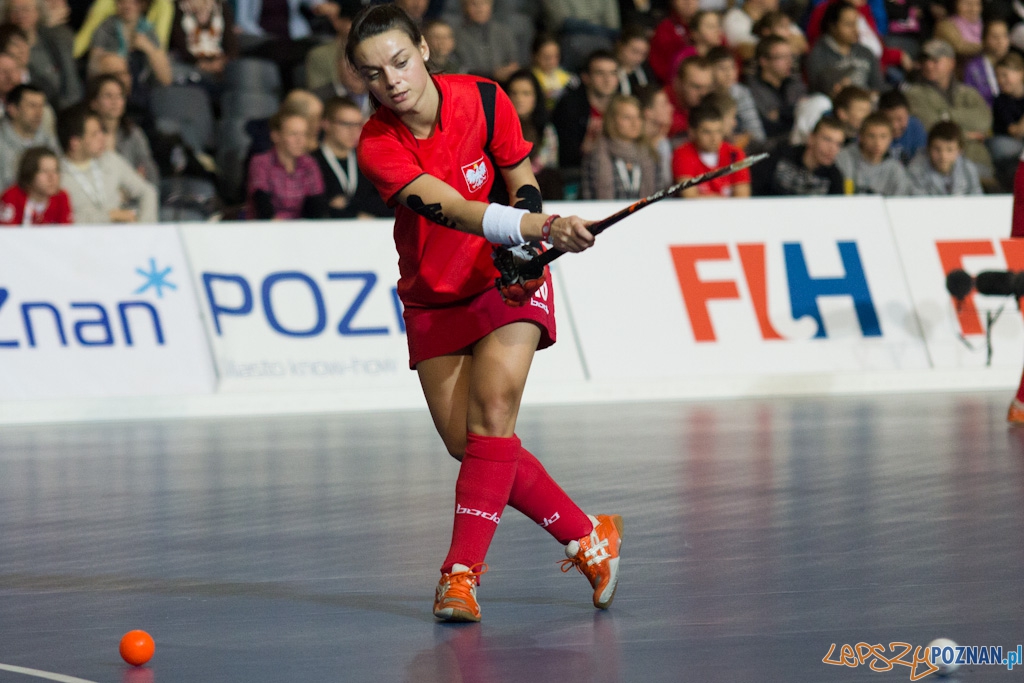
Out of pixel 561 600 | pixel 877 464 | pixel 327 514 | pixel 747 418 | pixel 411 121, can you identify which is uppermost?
pixel 411 121

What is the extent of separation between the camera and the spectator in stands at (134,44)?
1132 cm

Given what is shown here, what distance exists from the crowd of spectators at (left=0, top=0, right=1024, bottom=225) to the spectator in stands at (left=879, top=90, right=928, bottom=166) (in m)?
0.02

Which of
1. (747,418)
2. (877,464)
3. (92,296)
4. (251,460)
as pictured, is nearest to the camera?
(877,464)

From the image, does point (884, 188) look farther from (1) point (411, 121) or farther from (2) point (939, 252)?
(1) point (411, 121)

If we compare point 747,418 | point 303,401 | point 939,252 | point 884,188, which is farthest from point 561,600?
point 884,188

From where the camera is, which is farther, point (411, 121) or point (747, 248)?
point (747, 248)

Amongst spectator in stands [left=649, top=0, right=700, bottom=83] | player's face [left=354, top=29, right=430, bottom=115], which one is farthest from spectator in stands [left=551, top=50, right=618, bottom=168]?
player's face [left=354, top=29, right=430, bottom=115]

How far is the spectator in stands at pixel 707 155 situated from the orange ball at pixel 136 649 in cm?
748

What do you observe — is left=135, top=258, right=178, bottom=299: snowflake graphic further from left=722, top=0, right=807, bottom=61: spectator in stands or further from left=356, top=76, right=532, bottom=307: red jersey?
left=722, top=0, right=807, bottom=61: spectator in stands

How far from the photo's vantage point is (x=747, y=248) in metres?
9.91

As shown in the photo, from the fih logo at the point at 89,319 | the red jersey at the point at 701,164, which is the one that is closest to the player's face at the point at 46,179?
the fih logo at the point at 89,319

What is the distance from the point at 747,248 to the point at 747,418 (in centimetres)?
179

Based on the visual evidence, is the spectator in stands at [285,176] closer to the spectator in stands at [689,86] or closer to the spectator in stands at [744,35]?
the spectator in stands at [689,86]

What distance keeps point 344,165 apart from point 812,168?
353 cm
